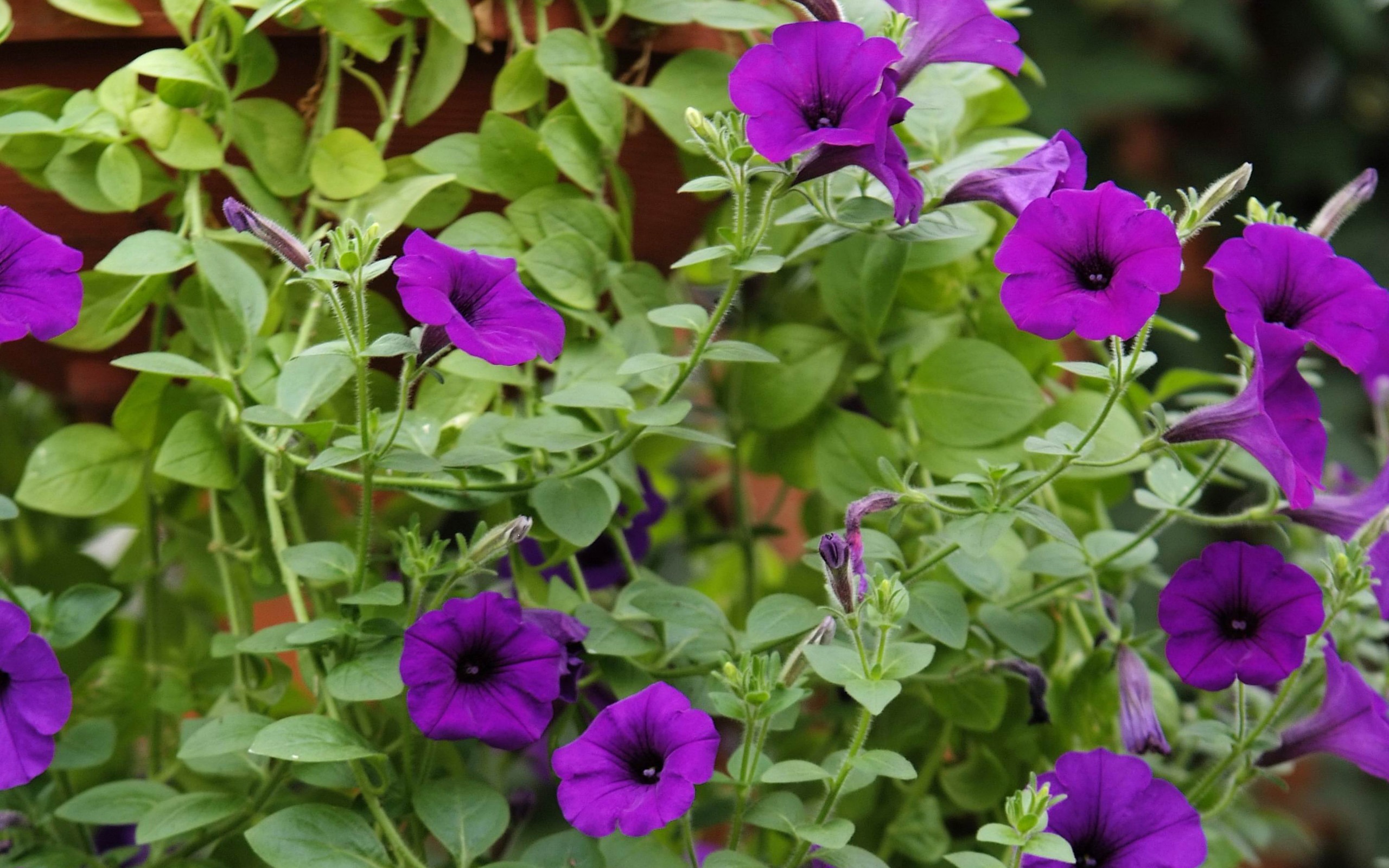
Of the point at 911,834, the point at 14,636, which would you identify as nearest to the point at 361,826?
the point at 14,636

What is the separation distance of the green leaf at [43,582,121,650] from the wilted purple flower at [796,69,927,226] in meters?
0.35

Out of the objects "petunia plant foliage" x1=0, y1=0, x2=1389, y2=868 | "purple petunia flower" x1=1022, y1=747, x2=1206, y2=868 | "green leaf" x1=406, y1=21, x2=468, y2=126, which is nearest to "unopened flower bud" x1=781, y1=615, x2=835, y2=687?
"petunia plant foliage" x1=0, y1=0, x2=1389, y2=868

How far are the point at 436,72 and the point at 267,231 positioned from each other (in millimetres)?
178

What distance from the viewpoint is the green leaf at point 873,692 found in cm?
45

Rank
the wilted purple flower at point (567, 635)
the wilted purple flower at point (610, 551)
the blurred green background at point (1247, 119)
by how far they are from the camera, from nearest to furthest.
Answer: the wilted purple flower at point (567, 635) < the wilted purple flower at point (610, 551) < the blurred green background at point (1247, 119)

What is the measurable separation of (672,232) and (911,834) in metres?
0.36

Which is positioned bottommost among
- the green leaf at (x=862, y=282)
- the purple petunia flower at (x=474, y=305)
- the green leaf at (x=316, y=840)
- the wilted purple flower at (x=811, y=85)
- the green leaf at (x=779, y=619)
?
the green leaf at (x=316, y=840)

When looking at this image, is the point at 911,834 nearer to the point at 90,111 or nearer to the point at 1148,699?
the point at 1148,699

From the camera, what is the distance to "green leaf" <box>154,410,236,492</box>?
58 centimetres

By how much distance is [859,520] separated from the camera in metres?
0.49

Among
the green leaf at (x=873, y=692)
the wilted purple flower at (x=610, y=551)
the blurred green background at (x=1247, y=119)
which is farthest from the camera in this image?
the blurred green background at (x=1247, y=119)

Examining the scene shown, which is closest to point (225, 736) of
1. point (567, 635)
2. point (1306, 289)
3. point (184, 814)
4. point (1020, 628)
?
point (184, 814)

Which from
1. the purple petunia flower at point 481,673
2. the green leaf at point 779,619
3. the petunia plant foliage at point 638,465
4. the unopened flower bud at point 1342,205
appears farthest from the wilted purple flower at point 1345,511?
the purple petunia flower at point 481,673

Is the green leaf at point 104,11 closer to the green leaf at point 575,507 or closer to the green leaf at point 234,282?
the green leaf at point 234,282
